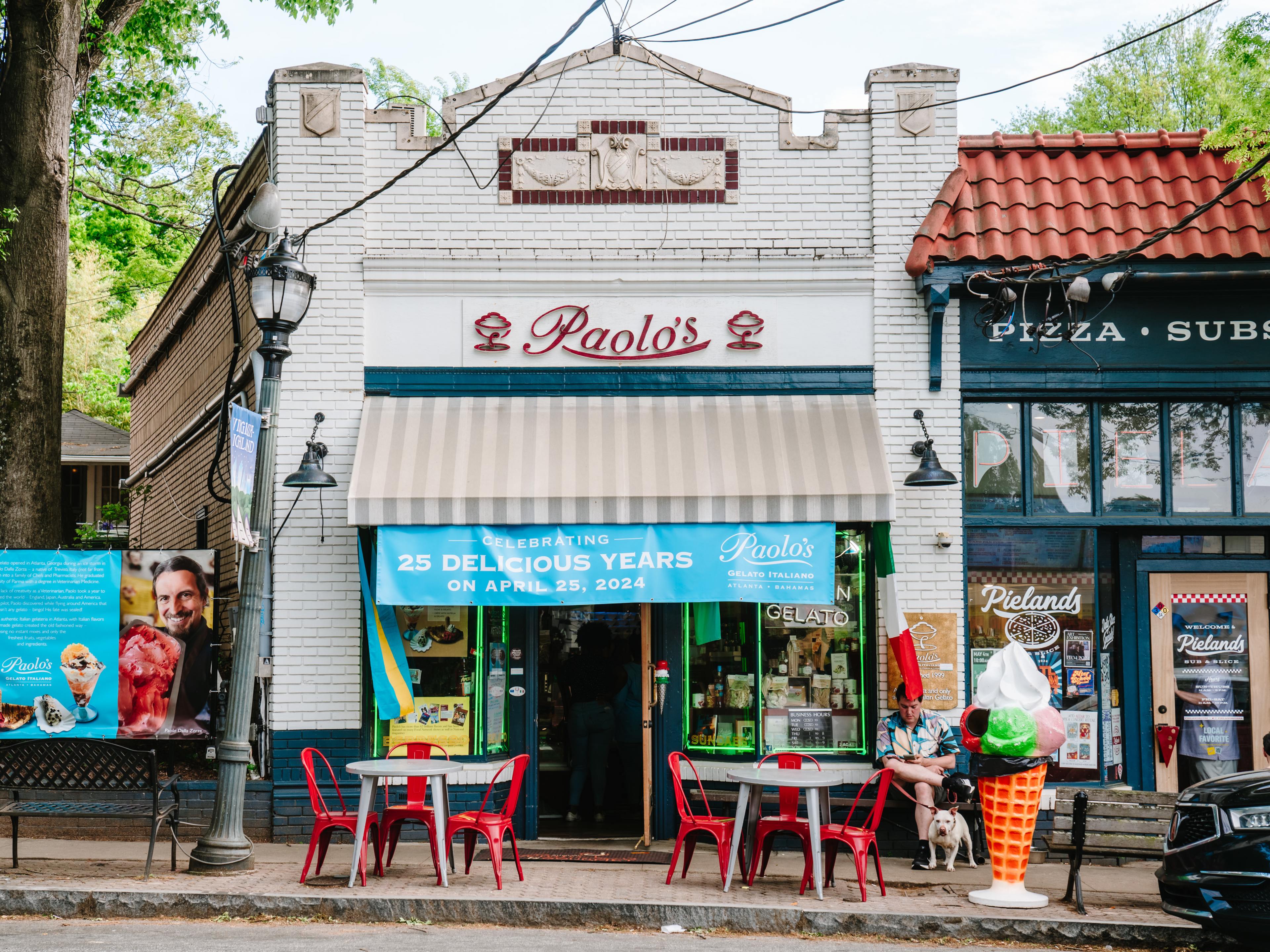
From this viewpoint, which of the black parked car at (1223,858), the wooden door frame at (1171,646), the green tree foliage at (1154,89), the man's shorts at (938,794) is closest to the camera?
the black parked car at (1223,858)

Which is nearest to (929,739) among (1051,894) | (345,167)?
(1051,894)

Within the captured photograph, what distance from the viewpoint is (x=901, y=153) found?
10.2 m

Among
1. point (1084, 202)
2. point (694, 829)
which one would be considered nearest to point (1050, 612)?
point (1084, 202)

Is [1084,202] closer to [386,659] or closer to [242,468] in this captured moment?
[386,659]

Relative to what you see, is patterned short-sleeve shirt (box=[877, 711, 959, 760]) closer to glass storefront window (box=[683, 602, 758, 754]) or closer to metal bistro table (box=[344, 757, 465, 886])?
glass storefront window (box=[683, 602, 758, 754])

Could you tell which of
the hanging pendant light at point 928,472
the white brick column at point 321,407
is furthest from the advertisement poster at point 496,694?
the hanging pendant light at point 928,472

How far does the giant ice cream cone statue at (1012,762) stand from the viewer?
7.82 metres

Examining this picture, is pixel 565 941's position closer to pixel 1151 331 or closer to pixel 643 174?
pixel 643 174

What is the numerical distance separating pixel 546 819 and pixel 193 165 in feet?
51.3

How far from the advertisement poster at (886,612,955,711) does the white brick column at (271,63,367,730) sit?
15.0 feet

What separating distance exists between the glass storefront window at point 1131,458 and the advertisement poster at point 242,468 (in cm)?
713

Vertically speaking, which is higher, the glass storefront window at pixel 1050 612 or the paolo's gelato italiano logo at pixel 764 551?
the paolo's gelato italiano logo at pixel 764 551

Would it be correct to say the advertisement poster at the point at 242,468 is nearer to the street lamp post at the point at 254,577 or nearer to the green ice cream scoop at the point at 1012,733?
the street lamp post at the point at 254,577

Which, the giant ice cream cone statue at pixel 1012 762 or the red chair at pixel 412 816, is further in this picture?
the red chair at pixel 412 816
